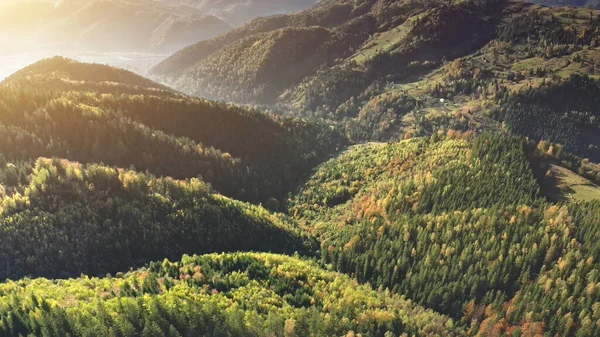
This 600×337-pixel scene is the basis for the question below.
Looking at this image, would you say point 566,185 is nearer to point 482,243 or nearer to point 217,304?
point 482,243

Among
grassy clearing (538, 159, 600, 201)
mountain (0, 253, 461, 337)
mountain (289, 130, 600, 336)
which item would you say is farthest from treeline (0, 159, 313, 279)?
grassy clearing (538, 159, 600, 201)

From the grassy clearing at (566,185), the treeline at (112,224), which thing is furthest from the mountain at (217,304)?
the grassy clearing at (566,185)

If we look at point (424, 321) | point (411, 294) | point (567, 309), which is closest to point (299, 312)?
point (424, 321)

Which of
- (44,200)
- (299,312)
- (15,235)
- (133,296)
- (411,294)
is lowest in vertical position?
(411,294)

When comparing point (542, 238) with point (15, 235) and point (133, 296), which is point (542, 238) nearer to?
point (133, 296)

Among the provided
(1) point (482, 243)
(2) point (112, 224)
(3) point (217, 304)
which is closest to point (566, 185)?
(1) point (482, 243)

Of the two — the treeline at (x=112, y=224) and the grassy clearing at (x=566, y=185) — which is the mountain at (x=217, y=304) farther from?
the grassy clearing at (x=566, y=185)

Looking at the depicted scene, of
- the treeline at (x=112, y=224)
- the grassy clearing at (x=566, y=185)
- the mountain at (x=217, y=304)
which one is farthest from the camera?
the grassy clearing at (x=566, y=185)

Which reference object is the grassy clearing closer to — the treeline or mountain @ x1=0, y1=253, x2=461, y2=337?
mountain @ x1=0, y1=253, x2=461, y2=337
